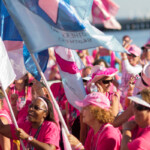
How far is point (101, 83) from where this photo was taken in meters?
5.86

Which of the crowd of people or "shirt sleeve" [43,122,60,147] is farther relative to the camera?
"shirt sleeve" [43,122,60,147]

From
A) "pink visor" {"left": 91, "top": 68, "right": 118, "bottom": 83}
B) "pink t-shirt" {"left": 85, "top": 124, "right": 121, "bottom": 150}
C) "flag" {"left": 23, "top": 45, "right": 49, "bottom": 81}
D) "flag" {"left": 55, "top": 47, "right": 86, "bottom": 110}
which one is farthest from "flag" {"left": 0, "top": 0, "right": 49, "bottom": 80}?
"pink t-shirt" {"left": 85, "top": 124, "right": 121, "bottom": 150}

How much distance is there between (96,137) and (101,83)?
1.66 m

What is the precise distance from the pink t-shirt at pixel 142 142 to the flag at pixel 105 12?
7.74m

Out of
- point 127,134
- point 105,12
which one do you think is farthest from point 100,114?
point 105,12

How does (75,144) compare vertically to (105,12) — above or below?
above

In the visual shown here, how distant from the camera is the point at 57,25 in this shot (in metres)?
4.62

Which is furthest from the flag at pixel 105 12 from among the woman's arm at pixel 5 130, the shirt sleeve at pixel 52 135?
the shirt sleeve at pixel 52 135

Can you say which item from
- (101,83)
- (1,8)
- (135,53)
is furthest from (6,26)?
(135,53)

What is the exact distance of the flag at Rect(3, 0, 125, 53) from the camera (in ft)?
14.1

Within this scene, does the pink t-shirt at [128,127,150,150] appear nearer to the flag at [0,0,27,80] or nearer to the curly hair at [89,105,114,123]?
the curly hair at [89,105,114,123]

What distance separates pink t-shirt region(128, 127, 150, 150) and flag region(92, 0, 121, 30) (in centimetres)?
774

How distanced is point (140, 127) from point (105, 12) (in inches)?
302

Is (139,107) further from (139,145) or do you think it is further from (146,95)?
(139,145)
